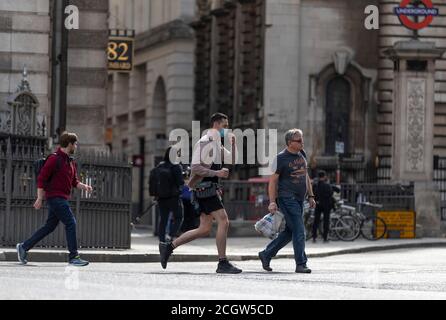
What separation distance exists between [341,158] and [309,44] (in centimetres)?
391

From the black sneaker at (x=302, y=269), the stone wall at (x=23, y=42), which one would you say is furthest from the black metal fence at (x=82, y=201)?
the black sneaker at (x=302, y=269)

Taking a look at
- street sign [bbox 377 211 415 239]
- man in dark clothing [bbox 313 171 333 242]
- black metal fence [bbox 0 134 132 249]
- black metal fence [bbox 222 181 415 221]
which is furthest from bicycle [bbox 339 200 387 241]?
black metal fence [bbox 0 134 132 249]

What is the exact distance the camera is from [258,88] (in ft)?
176

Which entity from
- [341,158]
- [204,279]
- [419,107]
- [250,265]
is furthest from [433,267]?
[341,158]

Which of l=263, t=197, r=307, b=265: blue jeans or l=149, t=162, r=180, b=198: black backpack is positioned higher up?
l=149, t=162, r=180, b=198: black backpack

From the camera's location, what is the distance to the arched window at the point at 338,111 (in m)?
53.2

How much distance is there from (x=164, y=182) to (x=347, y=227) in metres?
10.1

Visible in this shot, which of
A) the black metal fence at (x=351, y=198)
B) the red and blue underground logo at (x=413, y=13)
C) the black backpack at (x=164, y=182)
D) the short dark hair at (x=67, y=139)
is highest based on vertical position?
the red and blue underground logo at (x=413, y=13)

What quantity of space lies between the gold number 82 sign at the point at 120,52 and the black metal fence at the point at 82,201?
15728 millimetres

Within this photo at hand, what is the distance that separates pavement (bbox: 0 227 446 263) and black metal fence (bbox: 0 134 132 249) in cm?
45

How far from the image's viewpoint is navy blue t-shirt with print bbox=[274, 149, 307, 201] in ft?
71.7

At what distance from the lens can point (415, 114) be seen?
41.2 m

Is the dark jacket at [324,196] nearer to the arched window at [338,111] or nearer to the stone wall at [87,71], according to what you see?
the stone wall at [87,71]

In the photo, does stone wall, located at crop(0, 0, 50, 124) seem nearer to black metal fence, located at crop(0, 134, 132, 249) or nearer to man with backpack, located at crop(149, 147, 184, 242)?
black metal fence, located at crop(0, 134, 132, 249)
